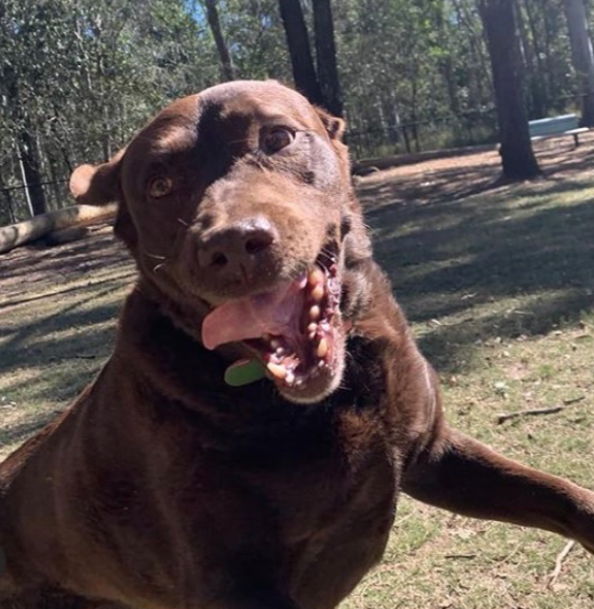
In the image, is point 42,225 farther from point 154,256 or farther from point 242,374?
point 242,374

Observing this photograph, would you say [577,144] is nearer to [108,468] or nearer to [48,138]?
[48,138]

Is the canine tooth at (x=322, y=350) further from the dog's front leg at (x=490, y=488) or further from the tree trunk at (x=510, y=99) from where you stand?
the tree trunk at (x=510, y=99)

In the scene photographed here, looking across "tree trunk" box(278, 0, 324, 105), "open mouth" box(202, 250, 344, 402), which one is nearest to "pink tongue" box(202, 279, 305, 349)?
"open mouth" box(202, 250, 344, 402)

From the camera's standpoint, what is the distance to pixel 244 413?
2.99 m

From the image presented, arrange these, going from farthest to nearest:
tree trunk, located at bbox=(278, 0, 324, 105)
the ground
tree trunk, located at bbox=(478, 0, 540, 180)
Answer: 1. tree trunk, located at bbox=(278, 0, 324, 105)
2. tree trunk, located at bbox=(478, 0, 540, 180)
3. the ground

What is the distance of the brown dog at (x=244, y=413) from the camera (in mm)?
2842

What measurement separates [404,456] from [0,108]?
74.3 ft

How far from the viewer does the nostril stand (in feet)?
8.53

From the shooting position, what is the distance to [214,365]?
3084mm

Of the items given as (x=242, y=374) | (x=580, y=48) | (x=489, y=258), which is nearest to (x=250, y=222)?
(x=242, y=374)

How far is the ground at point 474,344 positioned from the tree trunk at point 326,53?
4381mm

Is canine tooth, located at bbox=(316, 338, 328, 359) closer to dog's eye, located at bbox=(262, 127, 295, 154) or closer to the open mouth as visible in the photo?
the open mouth

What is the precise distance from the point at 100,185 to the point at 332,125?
0.81 metres

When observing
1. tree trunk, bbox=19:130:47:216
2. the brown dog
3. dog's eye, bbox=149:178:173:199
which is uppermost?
tree trunk, bbox=19:130:47:216
